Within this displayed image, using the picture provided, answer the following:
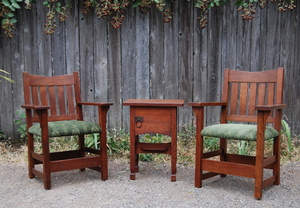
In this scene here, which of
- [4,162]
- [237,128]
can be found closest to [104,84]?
[4,162]

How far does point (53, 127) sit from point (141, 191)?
0.92m

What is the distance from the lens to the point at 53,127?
271cm

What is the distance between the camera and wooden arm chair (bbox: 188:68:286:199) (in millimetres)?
2451

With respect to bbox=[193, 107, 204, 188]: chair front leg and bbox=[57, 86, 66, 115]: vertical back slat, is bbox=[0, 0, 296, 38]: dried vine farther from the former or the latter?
bbox=[193, 107, 204, 188]: chair front leg

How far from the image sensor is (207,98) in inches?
160

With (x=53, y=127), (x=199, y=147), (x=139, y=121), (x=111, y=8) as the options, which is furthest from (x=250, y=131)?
(x=111, y=8)

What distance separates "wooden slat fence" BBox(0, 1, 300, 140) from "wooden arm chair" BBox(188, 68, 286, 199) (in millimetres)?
1018

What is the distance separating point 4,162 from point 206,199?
2.37 meters

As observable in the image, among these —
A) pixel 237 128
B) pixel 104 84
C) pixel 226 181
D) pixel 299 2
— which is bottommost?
pixel 226 181

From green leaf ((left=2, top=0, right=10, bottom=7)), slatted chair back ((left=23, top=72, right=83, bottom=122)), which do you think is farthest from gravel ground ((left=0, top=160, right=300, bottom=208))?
green leaf ((left=2, top=0, right=10, bottom=7))

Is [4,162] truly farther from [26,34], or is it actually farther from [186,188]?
[186,188]

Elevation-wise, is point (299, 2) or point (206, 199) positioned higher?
point (299, 2)

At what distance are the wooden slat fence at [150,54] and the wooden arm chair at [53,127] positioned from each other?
0.98m

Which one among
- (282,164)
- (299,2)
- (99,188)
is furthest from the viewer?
(299,2)
